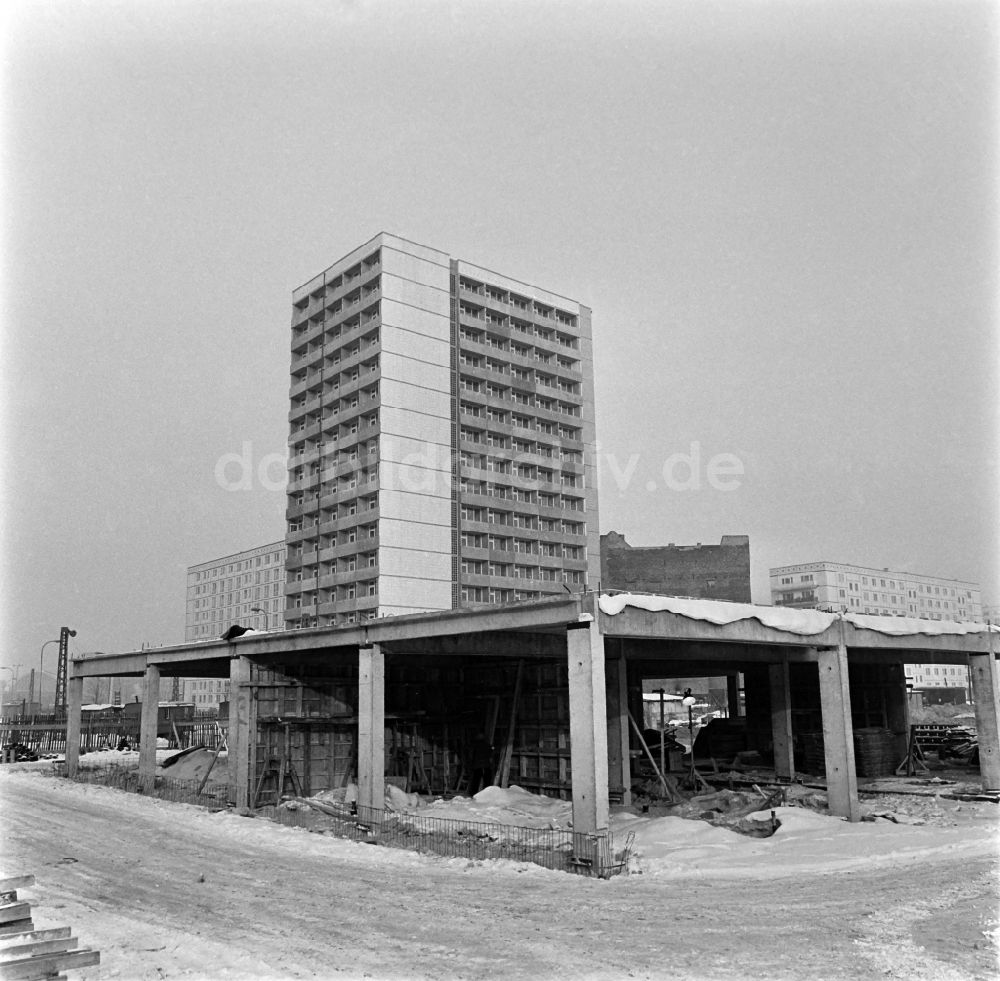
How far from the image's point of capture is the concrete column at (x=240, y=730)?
31906 millimetres

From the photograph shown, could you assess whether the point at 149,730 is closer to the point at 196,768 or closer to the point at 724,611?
the point at 196,768

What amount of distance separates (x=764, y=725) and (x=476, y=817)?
1999cm

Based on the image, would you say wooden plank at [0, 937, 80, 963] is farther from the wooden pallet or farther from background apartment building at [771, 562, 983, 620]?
background apartment building at [771, 562, 983, 620]

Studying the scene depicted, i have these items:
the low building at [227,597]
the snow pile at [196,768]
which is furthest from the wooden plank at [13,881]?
the low building at [227,597]

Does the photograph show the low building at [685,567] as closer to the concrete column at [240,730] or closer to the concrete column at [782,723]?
the concrete column at [782,723]

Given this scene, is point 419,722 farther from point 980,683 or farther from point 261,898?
point 980,683

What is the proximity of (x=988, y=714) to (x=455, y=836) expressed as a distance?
2142cm

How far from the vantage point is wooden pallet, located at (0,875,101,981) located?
11.3m

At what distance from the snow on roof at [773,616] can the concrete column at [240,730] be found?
16564 millimetres

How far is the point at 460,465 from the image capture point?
282ft

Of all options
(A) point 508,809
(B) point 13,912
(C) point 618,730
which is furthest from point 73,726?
(B) point 13,912

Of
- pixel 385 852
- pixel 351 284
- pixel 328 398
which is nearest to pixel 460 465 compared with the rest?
pixel 328 398

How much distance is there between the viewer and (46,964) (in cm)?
1145

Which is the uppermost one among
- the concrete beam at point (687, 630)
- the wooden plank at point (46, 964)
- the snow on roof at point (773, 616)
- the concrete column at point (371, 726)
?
the snow on roof at point (773, 616)
